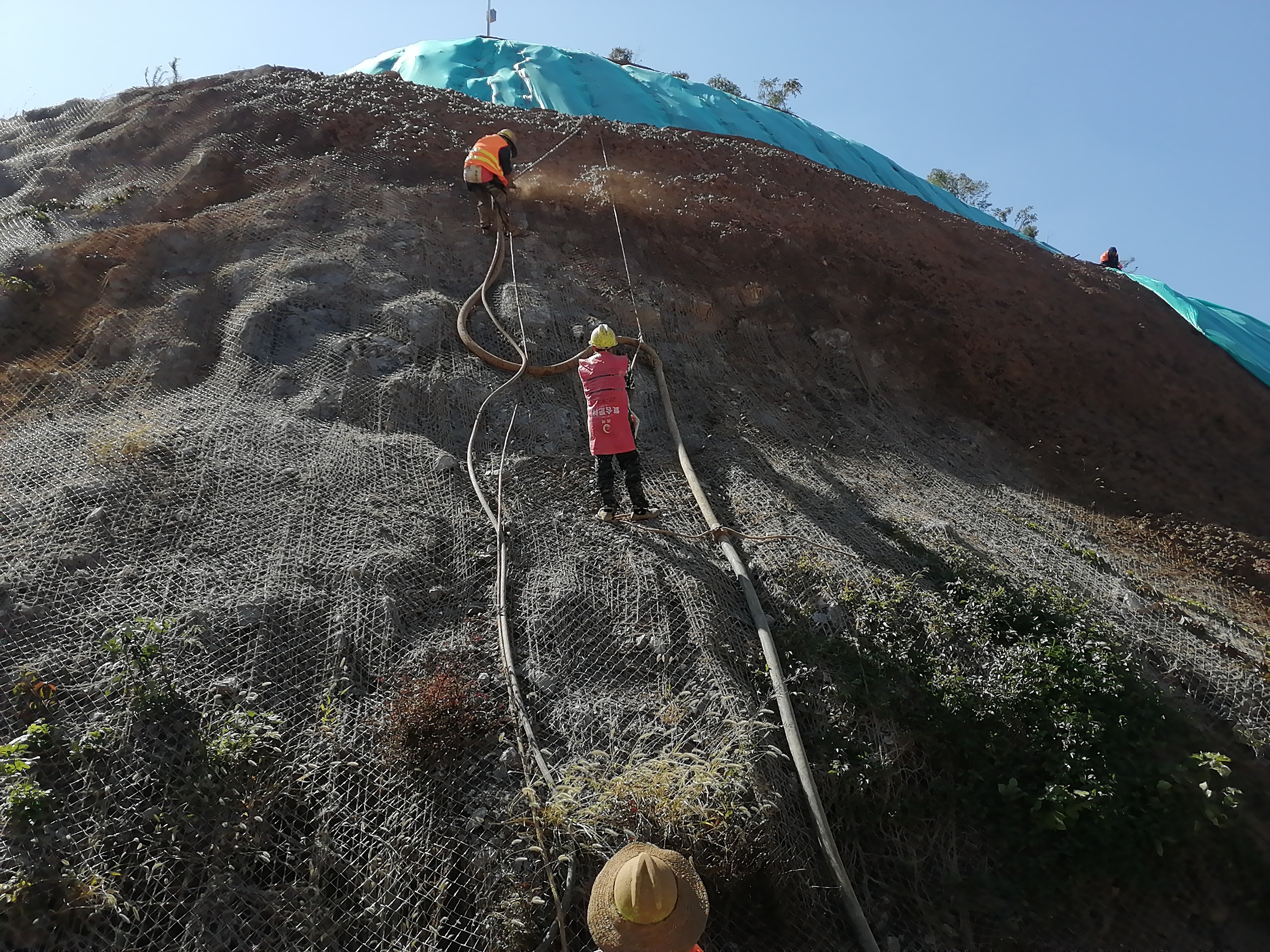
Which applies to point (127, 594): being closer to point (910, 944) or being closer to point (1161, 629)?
point (910, 944)

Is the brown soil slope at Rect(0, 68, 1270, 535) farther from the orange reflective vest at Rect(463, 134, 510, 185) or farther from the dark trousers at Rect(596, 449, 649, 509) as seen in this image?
the dark trousers at Rect(596, 449, 649, 509)

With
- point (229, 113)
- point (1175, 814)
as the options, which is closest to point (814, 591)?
point (1175, 814)

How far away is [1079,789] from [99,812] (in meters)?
4.57

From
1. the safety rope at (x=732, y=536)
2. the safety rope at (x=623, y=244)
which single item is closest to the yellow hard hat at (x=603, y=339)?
the safety rope at (x=623, y=244)

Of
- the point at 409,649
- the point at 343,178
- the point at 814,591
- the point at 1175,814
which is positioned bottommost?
the point at 1175,814

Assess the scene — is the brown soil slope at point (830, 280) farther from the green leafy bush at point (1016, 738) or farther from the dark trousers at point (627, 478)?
the green leafy bush at point (1016, 738)

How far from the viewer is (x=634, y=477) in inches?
195

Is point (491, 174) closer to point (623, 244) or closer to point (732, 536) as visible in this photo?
point (623, 244)

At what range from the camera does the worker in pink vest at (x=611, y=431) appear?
4895mm

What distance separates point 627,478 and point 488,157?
14.4 ft

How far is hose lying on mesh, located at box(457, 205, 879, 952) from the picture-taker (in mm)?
3232

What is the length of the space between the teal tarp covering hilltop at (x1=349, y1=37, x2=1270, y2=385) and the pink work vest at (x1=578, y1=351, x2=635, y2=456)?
345 inches

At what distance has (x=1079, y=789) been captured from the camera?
3.86 meters

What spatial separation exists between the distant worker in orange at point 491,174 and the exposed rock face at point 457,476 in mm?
374
